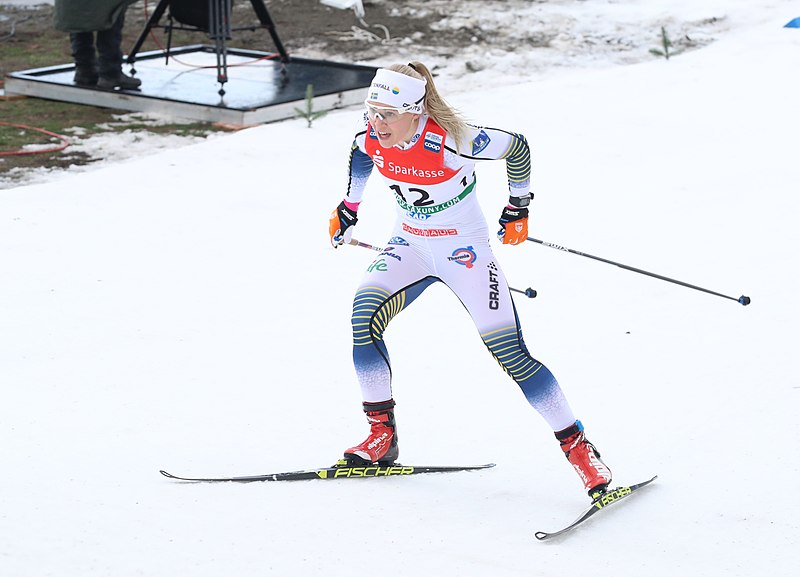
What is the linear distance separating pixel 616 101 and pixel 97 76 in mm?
5967

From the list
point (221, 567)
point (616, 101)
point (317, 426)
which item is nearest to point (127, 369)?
point (317, 426)

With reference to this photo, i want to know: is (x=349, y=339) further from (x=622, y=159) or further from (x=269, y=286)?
(x=622, y=159)

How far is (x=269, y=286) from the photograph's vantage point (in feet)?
25.3

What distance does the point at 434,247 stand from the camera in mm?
4961

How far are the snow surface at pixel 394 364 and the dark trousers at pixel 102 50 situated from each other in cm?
262

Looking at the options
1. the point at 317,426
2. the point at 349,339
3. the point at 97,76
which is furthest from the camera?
the point at 97,76

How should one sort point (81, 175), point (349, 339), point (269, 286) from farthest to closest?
point (81, 175) → point (269, 286) → point (349, 339)

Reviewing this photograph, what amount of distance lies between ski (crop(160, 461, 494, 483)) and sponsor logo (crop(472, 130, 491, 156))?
149 centimetres

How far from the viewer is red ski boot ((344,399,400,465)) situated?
201 inches

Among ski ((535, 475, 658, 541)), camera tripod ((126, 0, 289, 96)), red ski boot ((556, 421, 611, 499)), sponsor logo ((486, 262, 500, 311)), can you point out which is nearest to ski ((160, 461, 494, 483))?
red ski boot ((556, 421, 611, 499))

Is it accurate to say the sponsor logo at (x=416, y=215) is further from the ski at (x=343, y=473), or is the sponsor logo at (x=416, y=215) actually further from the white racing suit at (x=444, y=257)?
the ski at (x=343, y=473)

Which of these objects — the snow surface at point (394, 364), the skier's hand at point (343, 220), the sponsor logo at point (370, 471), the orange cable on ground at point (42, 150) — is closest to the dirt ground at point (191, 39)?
the orange cable on ground at point (42, 150)

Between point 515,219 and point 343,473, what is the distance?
142 centimetres

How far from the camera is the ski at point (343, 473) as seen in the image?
16.4 feet
